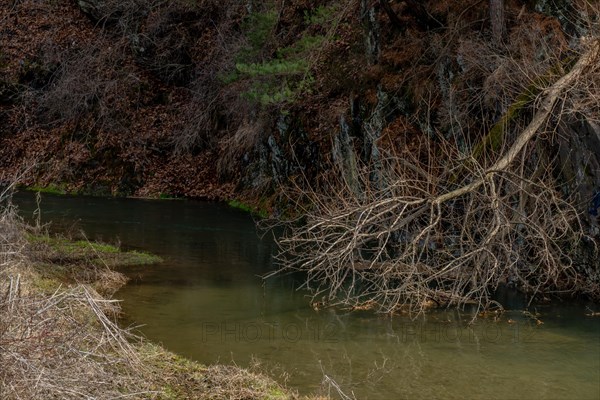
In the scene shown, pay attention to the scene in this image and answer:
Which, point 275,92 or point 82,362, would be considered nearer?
point 82,362

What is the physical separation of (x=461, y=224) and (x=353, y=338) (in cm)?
267

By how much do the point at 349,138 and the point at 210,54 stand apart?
28.6 feet

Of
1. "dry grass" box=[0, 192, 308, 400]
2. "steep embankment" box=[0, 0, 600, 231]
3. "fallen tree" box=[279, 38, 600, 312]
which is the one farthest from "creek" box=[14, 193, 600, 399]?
"steep embankment" box=[0, 0, 600, 231]

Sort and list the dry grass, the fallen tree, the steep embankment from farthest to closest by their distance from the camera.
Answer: the steep embankment → the fallen tree → the dry grass

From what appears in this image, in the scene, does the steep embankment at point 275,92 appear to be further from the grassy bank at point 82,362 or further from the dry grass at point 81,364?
the dry grass at point 81,364

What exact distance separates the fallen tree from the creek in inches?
16.5

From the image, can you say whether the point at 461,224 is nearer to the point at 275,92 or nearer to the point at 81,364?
the point at 81,364

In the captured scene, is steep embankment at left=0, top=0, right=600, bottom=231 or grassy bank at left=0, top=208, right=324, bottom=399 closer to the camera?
grassy bank at left=0, top=208, right=324, bottom=399

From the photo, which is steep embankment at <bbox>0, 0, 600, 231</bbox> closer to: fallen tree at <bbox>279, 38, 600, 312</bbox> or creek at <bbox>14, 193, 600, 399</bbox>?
fallen tree at <bbox>279, 38, 600, 312</bbox>

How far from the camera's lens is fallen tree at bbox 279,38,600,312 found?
1000cm

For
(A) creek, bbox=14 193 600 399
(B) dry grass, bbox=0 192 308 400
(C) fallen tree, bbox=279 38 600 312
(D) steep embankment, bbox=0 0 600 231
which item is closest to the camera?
(B) dry grass, bbox=0 192 308 400

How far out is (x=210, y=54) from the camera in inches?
1009

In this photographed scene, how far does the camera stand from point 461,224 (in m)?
12.2

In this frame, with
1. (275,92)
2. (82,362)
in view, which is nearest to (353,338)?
(82,362)
